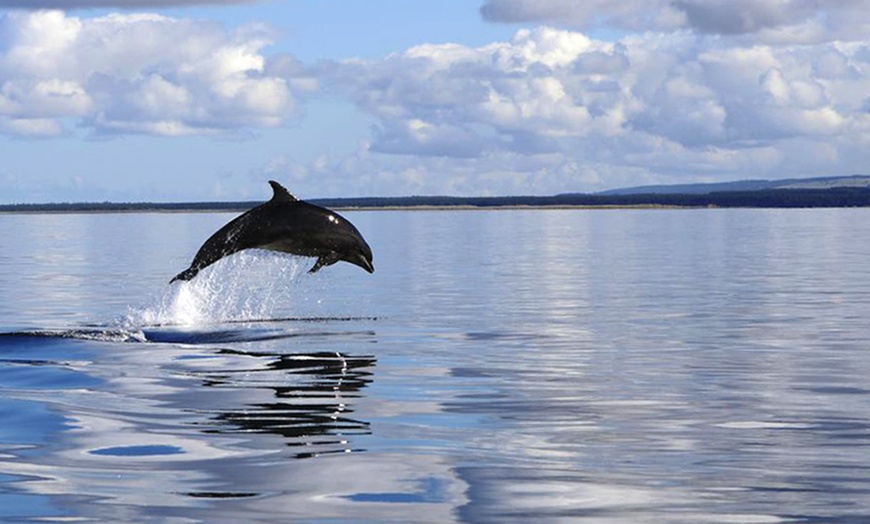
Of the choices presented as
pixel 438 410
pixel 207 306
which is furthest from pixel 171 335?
pixel 438 410

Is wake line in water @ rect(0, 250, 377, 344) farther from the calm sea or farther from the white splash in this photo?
the calm sea

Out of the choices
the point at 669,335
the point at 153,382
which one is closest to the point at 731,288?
the point at 669,335

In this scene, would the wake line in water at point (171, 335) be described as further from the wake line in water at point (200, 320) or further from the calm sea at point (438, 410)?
the calm sea at point (438, 410)

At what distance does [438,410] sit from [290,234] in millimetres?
12728

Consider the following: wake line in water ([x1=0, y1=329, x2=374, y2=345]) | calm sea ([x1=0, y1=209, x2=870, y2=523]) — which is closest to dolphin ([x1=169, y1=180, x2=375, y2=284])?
wake line in water ([x1=0, y1=329, x2=374, y2=345])

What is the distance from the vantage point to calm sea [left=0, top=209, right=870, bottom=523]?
11984 millimetres

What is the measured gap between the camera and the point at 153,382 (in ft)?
67.6

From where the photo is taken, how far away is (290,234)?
2981cm

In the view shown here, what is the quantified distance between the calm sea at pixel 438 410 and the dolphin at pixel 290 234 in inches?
67.0

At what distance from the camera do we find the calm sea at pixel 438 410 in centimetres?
1198

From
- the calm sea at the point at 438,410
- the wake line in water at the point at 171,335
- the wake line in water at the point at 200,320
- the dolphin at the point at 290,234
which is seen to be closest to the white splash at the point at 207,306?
the wake line in water at the point at 200,320

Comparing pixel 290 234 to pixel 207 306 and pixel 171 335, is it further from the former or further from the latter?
pixel 207 306

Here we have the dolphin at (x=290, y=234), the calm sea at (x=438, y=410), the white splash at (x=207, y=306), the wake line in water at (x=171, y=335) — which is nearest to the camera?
the calm sea at (x=438, y=410)

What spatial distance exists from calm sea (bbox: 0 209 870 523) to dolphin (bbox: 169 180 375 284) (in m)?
1.70
